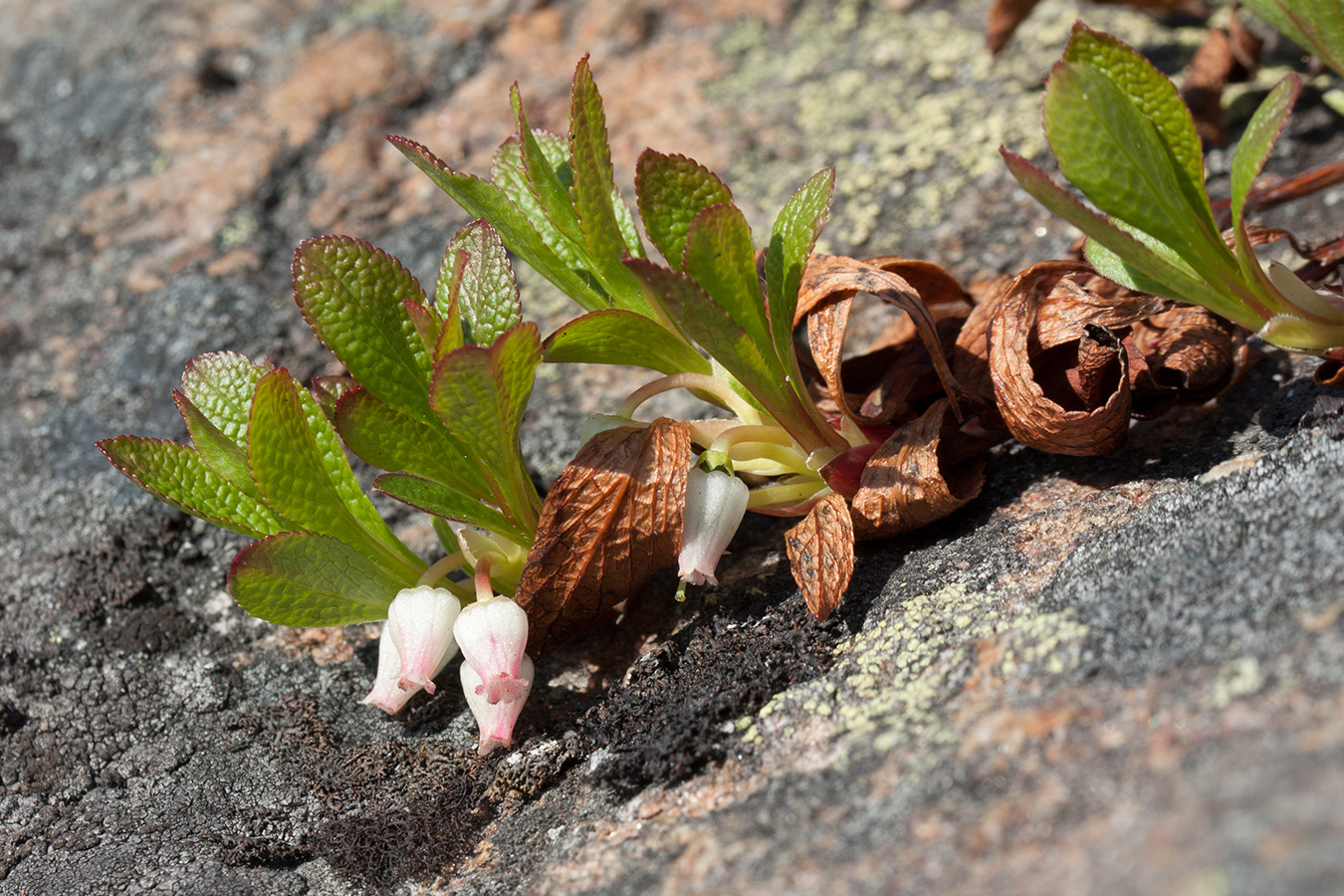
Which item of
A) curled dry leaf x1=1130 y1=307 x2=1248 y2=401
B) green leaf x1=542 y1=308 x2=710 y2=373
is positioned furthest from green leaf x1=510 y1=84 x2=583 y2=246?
curled dry leaf x1=1130 y1=307 x2=1248 y2=401

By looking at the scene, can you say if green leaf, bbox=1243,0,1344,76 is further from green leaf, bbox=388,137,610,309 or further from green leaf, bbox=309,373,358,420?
green leaf, bbox=309,373,358,420

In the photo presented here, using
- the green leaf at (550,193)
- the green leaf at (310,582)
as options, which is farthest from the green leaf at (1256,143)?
the green leaf at (310,582)

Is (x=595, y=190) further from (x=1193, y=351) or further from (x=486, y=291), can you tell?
(x=1193, y=351)

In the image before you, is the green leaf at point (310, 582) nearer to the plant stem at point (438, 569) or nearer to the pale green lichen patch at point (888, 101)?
the plant stem at point (438, 569)

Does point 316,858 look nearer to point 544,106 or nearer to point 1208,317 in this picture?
point 1208,317

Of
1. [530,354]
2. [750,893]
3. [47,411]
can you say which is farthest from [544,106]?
[750,893]

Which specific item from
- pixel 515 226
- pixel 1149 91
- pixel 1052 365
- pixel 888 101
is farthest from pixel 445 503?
pixel 888 101
